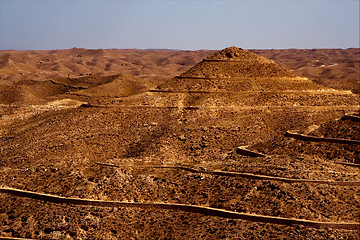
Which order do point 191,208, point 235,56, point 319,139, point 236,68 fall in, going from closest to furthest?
point 191,208 < point 319,139 < point 236,68 < point 235,56

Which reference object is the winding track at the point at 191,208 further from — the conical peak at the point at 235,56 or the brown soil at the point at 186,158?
the conical peak at the point at 235,56

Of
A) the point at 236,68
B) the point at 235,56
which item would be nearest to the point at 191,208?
the point at 236,68

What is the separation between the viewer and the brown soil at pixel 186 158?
2122 cm

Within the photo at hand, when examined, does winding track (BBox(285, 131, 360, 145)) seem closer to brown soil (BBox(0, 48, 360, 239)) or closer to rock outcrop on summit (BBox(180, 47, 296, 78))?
brown soil (BBox(0, 48, 360, 239))

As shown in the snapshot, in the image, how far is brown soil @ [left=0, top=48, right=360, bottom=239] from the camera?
69.6ft

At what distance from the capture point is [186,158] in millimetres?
32031

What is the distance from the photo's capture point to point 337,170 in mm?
23562

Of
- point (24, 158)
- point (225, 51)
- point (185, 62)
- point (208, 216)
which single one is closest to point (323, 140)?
point (208, 216)

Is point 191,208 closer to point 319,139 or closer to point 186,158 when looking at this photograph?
point 186,158

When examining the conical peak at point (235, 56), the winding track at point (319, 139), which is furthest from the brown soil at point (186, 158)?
the winding track at point (319, 139)

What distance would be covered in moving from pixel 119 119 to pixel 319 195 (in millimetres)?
24082

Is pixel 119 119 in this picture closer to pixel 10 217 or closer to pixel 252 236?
pixel 10 217

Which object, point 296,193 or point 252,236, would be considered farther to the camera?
point 296,193

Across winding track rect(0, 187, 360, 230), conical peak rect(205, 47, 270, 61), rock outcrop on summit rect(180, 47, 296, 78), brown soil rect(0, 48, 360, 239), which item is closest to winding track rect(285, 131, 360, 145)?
brown soil rect(0, 48, 360, 239)
